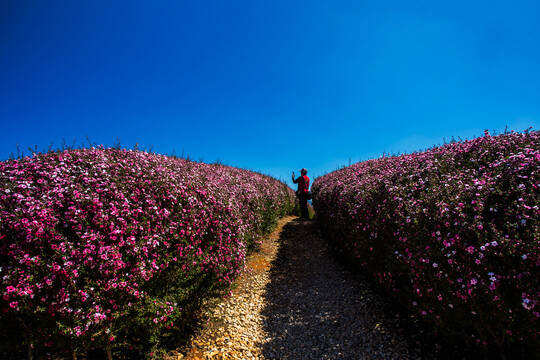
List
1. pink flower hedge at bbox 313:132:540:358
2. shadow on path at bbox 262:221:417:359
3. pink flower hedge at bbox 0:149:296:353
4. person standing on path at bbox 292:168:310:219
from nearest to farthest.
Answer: pink flower hedge at bbox 313:132:540:358, pink flower hedge at bbox 0:149:296:353, shadow on path at bbox 262:221:417:359, person standing on path at bbox 292:168:310:219

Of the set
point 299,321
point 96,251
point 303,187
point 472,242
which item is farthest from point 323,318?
point 303,187

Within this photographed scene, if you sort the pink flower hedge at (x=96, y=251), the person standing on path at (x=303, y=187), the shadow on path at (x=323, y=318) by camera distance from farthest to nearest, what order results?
the person standing on path at (x=303, y=187)
the shadow on path at (x=323, y=318)
the pink flower hedge at (x=96, y=251)

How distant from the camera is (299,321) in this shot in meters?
5.76

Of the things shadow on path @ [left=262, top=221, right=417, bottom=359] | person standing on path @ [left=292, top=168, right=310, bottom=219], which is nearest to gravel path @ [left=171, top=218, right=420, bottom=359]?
shadow on path @ [left=262, top=221, right=417, bottom=359]

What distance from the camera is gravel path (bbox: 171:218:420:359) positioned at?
4652 millimetres

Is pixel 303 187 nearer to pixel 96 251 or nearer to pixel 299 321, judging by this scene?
pixel 299 321

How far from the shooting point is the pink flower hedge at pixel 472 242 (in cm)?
295

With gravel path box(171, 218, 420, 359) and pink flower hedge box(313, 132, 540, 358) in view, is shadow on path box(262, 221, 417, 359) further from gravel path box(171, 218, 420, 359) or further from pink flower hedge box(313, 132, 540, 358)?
pink flower hedge box(313, 132, 540, 358)

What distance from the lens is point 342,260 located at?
28.2ft

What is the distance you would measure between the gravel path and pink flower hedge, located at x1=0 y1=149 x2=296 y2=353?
1.01 m

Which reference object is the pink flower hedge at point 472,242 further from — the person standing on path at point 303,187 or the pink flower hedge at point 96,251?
the person standing on path at point 303,187

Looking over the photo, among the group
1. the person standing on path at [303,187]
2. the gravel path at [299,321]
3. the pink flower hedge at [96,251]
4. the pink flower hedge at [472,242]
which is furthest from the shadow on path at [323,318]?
the person standing on path at [303,187]

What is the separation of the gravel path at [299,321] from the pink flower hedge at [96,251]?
1005mm

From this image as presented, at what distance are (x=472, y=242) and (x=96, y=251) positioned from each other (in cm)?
492
